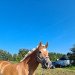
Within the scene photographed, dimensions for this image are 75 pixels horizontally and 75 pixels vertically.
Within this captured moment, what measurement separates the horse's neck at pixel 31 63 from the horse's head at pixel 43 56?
0.91 feet

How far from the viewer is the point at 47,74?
2219 cm

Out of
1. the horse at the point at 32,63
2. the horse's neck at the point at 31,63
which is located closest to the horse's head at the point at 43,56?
the horse at the point at 32,63

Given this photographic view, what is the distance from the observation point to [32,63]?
941 cm

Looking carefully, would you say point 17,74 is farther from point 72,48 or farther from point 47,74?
point 72,48

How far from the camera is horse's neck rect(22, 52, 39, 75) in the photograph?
9.34 m

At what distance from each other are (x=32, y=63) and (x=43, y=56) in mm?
613

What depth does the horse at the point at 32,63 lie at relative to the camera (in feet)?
29.8

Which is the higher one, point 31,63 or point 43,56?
point 43,56

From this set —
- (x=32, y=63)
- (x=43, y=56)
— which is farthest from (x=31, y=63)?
(x=43, y=56)

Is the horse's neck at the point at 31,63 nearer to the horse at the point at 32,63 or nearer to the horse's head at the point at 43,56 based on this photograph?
the horse at the point at 32,63

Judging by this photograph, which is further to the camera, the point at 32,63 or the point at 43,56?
the point at 32,63

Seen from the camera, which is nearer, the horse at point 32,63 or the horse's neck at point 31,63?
the horse at point 32,63

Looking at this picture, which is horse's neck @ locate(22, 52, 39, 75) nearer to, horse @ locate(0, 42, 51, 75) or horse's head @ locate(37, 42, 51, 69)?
horse @ locate(0, 42, 51, 75)

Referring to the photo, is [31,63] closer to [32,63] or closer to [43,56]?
[32,63]
